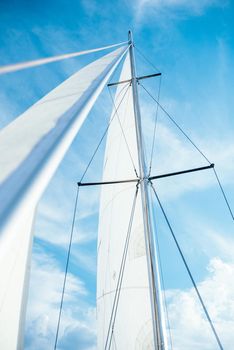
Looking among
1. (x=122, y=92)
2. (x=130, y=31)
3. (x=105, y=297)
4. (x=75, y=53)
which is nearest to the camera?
(x=75, y=53)

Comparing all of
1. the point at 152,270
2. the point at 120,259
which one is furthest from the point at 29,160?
the point at 120,259

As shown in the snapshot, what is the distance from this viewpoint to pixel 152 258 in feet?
15.5

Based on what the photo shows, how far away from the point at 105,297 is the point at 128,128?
5390mm

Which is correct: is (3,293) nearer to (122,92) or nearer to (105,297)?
(105,297)

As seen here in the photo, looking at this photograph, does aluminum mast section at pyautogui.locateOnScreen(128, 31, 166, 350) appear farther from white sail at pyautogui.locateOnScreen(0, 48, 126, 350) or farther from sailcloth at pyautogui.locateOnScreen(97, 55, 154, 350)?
white sail at pyautogui.locateOnScreen(0, 48, 126, 350)

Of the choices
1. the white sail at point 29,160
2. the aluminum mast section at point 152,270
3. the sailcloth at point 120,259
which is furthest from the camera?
the sailcloth at point 120,259

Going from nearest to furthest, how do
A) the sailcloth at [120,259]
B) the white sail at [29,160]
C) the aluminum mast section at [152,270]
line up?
the white sail at [29,160], the aluminum mast section at [152,270], the sailcloth at [120,259]

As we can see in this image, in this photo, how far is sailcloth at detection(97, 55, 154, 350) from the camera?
216 inches

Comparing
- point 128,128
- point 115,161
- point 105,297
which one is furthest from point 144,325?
point 128,128

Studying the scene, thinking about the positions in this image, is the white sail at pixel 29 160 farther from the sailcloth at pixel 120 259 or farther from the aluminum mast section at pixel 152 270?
the sailcloth at pixel 120 259

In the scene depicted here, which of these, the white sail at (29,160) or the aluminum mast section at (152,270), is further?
the aluminum mast section at (152,270)

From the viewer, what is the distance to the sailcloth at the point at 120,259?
5492mm

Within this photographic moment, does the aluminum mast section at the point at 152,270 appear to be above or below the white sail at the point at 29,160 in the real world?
above

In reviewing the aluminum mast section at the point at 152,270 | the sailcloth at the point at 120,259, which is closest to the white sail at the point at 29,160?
the aluminum mast section at the point at 152,270
